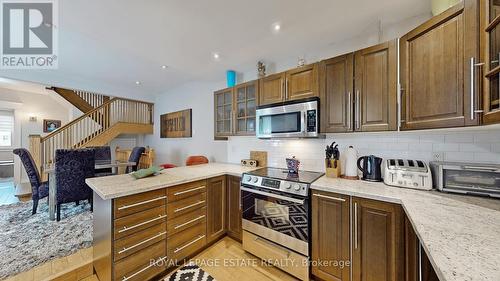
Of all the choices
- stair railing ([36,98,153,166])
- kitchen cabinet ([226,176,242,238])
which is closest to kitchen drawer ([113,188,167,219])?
kitchen cabinet ([226,176,242,238])

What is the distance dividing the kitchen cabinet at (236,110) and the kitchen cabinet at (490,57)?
1.99m

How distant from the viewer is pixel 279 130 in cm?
234

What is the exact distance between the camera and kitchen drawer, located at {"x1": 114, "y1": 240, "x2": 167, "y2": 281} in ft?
5.04

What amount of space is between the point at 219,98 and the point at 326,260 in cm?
256

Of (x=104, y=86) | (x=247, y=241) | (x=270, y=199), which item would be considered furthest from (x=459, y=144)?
(x=104, y=86)

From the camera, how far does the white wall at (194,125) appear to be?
3758 millimetres

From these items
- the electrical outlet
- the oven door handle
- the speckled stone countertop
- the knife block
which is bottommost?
the oven door handle

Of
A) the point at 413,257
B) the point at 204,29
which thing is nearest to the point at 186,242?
the point at 413,257

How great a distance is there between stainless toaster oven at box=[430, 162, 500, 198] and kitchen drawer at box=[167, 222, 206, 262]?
2.30 m

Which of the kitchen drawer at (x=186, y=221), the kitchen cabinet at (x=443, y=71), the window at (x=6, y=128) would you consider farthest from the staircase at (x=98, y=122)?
the kitchen cabinet at (x=443, y=71)

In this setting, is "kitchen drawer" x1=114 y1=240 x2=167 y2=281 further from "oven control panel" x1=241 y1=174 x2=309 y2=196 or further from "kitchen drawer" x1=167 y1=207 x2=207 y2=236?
"oven control panel" x1=241 y1=174 x2=309 y2=196

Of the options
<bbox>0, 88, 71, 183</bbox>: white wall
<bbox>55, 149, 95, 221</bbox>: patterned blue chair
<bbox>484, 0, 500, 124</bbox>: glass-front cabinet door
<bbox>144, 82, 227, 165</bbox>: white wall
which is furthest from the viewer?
<bbox>0, 88, 71, 183</bbox>: white wall

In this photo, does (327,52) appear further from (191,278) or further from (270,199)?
(191,278)

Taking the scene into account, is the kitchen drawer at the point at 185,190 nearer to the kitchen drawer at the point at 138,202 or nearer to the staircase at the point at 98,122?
the kitchen drawer at the point at 138,202
